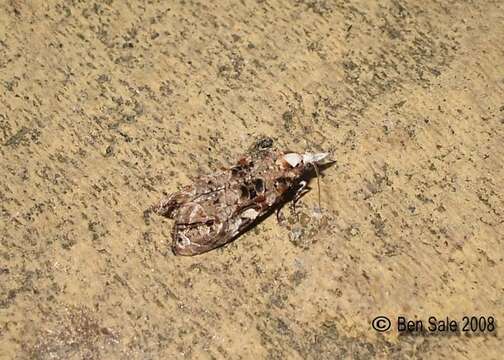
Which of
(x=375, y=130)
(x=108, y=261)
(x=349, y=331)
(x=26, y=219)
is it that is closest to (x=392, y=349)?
(x=349, y=331)

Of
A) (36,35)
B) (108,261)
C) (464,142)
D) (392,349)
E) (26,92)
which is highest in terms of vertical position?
(36,35)

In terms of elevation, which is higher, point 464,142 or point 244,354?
point 464,142

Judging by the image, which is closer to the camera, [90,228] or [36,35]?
[90,228]

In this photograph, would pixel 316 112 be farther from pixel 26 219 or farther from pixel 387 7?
pixel 26 219

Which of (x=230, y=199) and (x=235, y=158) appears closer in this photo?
(x=230, y=199)
